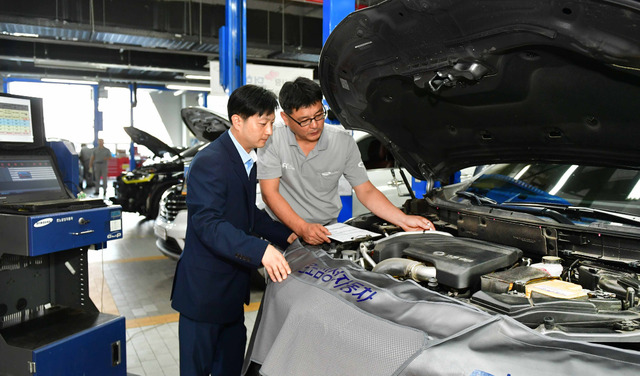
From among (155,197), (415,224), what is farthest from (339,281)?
(155,197)

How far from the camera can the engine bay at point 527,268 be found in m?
1.38

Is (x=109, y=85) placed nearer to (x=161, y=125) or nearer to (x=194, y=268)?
(x=161, y=125)

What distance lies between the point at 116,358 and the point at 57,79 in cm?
1532

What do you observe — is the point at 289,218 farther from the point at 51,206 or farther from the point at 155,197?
the point at 155,197

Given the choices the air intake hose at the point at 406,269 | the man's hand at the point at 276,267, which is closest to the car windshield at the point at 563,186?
the air intake hose at the point at 406,269

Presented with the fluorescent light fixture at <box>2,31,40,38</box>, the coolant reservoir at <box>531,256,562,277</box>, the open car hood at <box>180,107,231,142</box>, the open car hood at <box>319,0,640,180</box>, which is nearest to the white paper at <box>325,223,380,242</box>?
the open car hood at <box>319,0,640,180</box>

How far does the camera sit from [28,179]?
3.02 meters

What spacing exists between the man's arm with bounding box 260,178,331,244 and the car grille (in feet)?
8.85

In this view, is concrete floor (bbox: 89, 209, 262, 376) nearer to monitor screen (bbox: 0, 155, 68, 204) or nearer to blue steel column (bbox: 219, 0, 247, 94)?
monitor screen (bbox: 0, 155, 68, 204)

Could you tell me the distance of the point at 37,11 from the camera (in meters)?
8.27

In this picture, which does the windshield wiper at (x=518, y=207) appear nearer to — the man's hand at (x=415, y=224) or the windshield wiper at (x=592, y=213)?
the windshield wiper at (x=592, y=213)

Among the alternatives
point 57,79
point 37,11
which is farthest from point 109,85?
point 37,11

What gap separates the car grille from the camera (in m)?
5.20

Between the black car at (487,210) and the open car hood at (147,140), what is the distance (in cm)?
608
